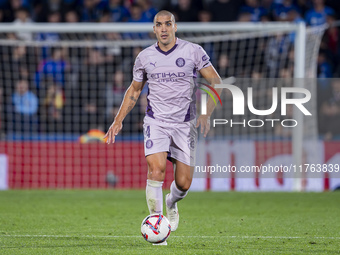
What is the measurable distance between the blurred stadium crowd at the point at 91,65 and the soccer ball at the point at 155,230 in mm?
8096

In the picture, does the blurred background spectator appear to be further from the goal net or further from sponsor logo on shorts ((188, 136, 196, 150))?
sponsor logo on shorts ((188, 136, 196, 150))

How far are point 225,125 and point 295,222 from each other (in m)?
5.55

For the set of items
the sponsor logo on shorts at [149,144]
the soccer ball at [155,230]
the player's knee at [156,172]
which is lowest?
the soccer ball at [155,230]

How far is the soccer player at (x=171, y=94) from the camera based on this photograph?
725 centimetres

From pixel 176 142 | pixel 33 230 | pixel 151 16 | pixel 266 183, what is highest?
pixel 151 16

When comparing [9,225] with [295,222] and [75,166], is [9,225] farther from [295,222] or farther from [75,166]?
[75,166]

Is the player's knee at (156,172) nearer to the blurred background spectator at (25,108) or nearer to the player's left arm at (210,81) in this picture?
the player's left arm at (210,81)

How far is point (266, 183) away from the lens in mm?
13695

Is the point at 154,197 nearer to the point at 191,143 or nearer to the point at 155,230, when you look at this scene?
the point at 155,230

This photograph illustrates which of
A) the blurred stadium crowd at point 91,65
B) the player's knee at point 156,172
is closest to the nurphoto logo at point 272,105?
the blurred stadium crowd at point 91,65

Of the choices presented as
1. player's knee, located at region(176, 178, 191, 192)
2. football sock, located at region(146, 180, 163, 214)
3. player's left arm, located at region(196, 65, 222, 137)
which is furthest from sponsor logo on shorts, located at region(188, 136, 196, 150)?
football sock, located at region(146, 180, 163, 214)

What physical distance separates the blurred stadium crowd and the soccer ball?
26.6 feet

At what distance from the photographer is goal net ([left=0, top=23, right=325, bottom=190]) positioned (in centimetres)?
1354

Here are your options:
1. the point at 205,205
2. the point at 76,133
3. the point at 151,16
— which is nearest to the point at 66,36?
the point at 151,16
